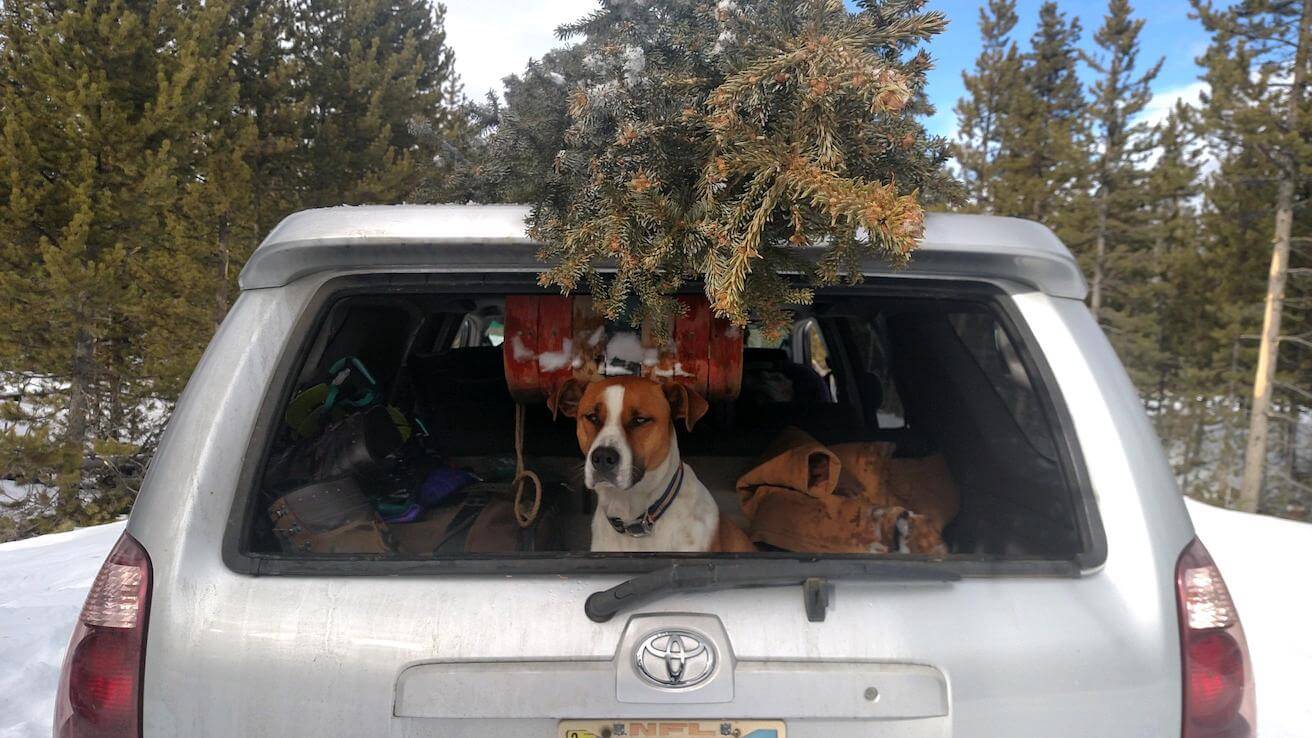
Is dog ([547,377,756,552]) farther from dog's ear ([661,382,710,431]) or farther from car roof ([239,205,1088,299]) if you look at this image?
car roof ([239,205,1088,299])

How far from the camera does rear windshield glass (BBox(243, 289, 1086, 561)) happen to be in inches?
82.6

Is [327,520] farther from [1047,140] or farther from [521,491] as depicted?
[1047,140]

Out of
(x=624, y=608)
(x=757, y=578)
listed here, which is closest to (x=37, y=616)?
(x=624, y=608)

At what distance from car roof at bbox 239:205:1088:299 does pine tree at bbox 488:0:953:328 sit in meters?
0.08

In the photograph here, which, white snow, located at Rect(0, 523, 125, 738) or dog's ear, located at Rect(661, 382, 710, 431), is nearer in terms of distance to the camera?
dog's ear, located at Rect(661, 382, 710, 431)

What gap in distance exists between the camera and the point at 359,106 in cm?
1395

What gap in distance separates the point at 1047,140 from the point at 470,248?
1126 inches

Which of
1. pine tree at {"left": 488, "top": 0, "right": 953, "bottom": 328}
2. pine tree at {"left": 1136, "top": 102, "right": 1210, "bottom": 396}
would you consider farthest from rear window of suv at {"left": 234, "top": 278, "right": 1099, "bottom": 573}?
pine tree at {"left": 1136, "top": 102, "right": 1210, "bottom": 396}

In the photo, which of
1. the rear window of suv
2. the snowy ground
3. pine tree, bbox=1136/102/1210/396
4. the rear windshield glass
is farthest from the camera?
pine tree, bbox=1136/102/1210/396

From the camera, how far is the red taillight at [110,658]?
1261mm

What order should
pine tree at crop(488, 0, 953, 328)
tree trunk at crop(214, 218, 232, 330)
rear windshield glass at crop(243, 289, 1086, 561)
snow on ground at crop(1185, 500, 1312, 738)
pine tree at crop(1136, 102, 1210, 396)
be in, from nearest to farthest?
pine tree at crop(488, 0, 953, 328) < rear windshield glass at crop(243, 289, 1086, 561) < snow on ground at crop(1185, 500, 1312, 738) < tree trunk at crop(214, 218, 232, 330) < pine tree at crop(1136, 102, 1210, 396)

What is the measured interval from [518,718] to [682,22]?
1612 millimetres

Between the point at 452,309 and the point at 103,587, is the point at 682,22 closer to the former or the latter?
the point at 103,587

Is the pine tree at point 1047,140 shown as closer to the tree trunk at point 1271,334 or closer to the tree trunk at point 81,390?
the tree trunk at point 1271,334
